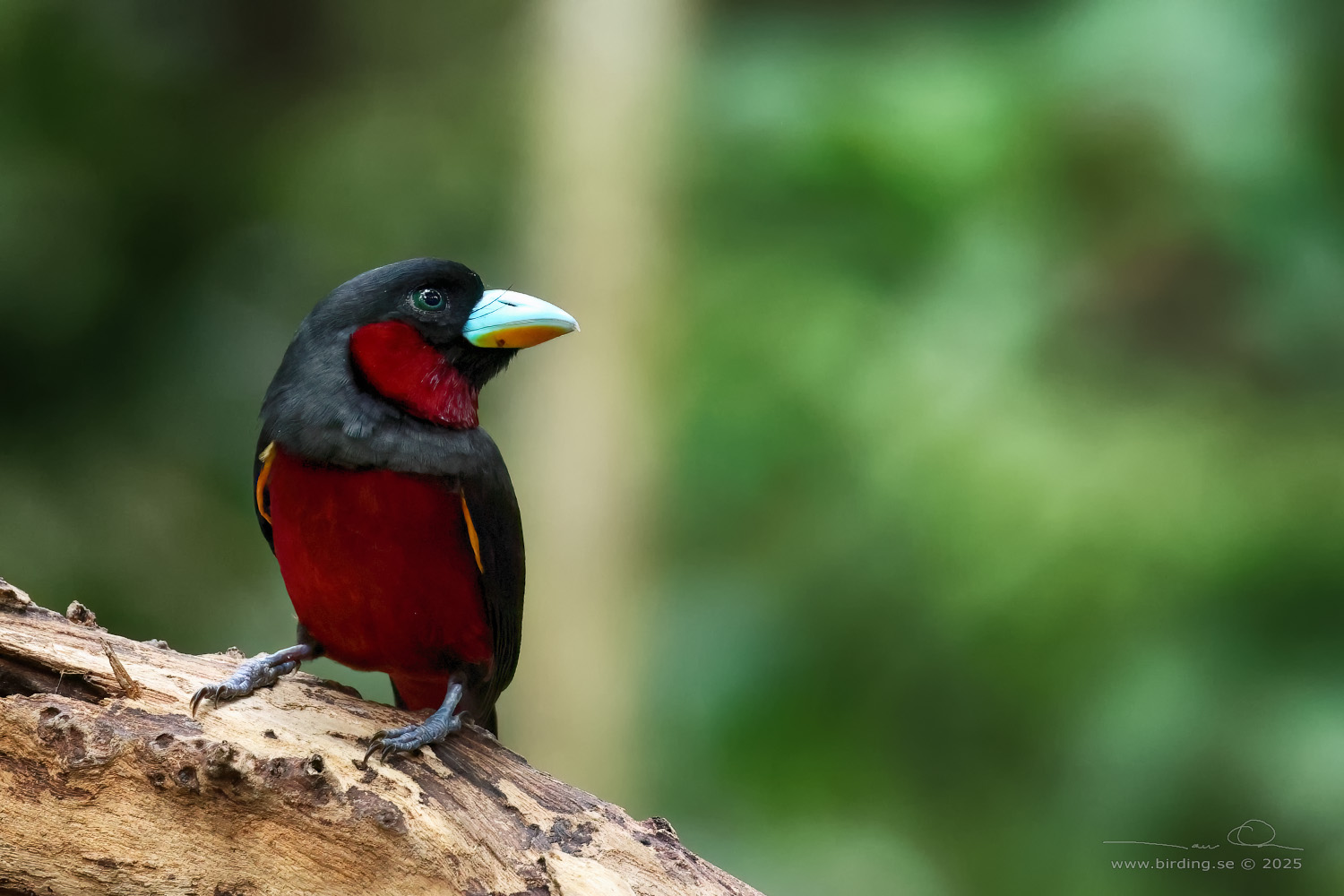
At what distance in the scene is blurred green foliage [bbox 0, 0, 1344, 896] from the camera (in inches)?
258

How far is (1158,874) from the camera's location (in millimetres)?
6574

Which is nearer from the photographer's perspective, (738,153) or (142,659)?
(142,659)

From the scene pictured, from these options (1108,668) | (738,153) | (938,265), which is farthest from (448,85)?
(1108,668)

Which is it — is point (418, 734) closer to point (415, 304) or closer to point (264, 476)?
point (264, 476)

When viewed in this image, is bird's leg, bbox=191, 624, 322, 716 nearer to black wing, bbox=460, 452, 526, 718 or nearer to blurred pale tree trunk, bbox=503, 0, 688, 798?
black wing, bbox=460, 452, 526, 718

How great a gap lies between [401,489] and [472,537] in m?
0.22

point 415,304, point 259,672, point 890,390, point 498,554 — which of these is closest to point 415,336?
point 415,304

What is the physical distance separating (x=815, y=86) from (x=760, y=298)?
A: 1.27 m

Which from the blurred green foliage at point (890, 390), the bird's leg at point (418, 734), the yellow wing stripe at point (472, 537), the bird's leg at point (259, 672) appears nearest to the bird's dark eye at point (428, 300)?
the yellow wing stripe at point (472, 537)

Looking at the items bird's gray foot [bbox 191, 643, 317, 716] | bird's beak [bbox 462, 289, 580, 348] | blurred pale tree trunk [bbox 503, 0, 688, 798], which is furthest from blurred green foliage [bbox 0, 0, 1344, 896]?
bird's gray foot [bbox 191, 643, 317, 716]

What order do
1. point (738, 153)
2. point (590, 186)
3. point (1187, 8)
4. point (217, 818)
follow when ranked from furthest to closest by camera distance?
point (738, 153) → point (1187, 8) → point (590, 186) → point (217, 818)

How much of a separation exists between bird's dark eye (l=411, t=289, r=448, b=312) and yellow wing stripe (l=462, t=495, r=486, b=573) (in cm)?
51

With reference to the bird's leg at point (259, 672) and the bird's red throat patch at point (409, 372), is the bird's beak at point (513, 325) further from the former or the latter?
the bird's leg at point (259, 672)

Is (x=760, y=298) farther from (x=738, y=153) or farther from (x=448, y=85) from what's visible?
(x=448, y=85)
